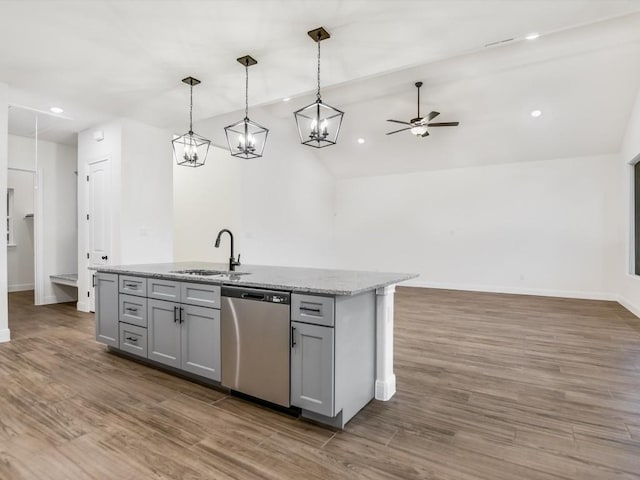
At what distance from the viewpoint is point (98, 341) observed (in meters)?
3.65

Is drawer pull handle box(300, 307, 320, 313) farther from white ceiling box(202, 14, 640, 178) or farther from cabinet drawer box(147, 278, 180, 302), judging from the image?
white ceiling box(202, 14, 640, 178)

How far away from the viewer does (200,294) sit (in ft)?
8.91

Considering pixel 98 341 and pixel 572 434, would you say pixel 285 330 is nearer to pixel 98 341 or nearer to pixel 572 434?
pixel 572 434

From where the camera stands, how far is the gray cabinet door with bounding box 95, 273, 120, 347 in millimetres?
3424

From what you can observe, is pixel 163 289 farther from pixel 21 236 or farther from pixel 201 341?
pixel 21 236

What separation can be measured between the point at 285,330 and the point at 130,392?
1389 mm

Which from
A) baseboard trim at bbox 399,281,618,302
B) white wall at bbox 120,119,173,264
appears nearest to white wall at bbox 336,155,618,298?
baseboard trim at bbox 399,281,618,302

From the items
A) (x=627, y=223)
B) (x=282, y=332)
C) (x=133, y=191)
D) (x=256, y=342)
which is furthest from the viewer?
(x=627, y=223)

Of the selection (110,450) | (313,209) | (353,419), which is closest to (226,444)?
(110,450)

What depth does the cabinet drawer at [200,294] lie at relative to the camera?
2.62 m

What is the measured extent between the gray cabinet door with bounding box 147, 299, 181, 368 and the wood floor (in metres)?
0.17

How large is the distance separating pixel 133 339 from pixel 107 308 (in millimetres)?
526

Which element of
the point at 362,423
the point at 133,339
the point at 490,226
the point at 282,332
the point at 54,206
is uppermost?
the point at 54,206

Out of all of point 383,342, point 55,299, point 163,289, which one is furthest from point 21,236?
point 383,342
